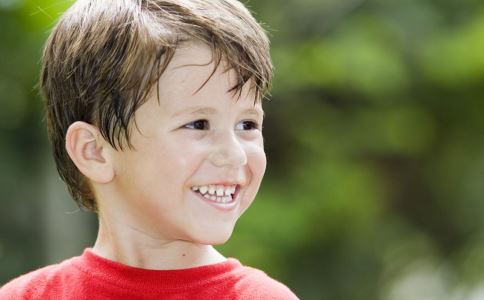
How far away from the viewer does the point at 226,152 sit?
251 centimetres

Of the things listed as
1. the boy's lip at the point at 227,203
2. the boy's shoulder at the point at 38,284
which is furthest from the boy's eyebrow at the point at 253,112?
the boy's shoulder at the point at 38,284

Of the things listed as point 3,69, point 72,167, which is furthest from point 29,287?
point 3,69

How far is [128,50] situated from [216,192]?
392 mm

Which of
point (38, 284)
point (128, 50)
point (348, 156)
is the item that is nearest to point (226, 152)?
point (128, 50)

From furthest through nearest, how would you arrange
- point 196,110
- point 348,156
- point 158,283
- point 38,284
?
point 348,156 → point 38,284 → point 158,283 → point 196,110

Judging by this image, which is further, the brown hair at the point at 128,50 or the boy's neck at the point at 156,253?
the boy's neck at the point at 156,253

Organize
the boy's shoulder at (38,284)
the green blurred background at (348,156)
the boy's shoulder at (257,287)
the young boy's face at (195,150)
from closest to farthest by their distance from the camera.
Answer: the young boy's face at (195,150)
the boy's shoulder at (257,287)
the boy's shoulder at (38,284)
the green blurred background at (348,156)

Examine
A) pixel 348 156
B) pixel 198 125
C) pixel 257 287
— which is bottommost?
pixel 257 287

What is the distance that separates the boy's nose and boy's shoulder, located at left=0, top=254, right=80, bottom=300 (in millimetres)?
530

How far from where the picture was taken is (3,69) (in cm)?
737

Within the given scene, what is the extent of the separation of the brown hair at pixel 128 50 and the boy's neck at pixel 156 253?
0.25m

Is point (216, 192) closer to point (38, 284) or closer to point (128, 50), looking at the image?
point (128, 50)

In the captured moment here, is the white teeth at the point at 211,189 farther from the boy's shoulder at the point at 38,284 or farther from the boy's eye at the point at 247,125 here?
the boy's shoulder at the point at 38,284

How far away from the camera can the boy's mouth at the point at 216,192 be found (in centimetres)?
254
